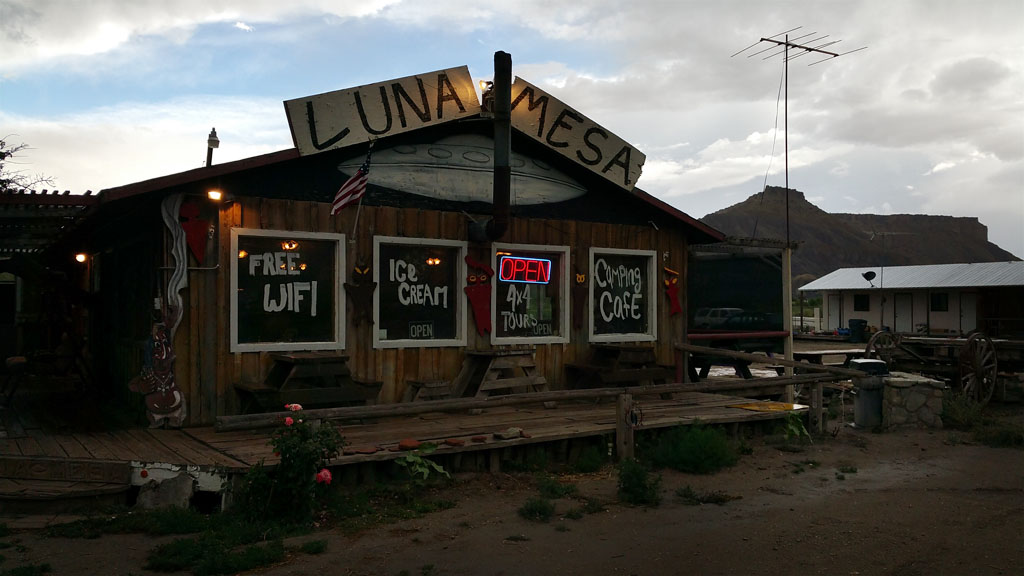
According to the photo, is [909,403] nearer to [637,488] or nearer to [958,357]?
[958,357]

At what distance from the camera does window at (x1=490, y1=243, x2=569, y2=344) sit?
11.2 meters

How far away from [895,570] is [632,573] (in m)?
1.87

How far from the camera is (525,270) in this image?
11.4 metres

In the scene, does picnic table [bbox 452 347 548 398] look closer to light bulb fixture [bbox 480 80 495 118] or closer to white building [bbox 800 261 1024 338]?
light bulb fixture [bbox 480 80 495 118]

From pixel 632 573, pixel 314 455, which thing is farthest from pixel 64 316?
pixel 632 573

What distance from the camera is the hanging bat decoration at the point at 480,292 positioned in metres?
10.8

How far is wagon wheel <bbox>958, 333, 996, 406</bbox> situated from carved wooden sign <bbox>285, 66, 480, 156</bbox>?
10.5m

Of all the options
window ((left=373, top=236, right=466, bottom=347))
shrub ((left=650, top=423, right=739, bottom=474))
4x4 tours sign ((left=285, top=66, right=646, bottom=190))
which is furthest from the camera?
window ((left=373, top=236, right=466, bottom=347))

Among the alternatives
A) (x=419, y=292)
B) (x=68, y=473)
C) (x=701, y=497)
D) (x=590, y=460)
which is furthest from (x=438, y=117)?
(x=68, y=473)

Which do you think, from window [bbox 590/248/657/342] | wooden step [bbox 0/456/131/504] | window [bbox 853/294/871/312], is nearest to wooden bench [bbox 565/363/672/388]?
window [bbox 590/248/657/342]

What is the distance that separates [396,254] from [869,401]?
24.4 feet

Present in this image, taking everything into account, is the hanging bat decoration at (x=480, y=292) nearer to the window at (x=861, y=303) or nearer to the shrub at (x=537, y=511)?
the shrub at (x=537, y=511)

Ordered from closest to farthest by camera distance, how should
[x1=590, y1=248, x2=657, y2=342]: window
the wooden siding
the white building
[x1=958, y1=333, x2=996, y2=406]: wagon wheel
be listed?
the wooden siding
[x1=590, y1=248, x2=657, y2=342]: window
[x1=958, y1=333, x2=996, y2=406]: wagon wheel
the white building

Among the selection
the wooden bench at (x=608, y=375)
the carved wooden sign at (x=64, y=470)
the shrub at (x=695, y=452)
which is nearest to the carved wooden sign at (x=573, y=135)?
the wooden bench at (x=608, y=375)
